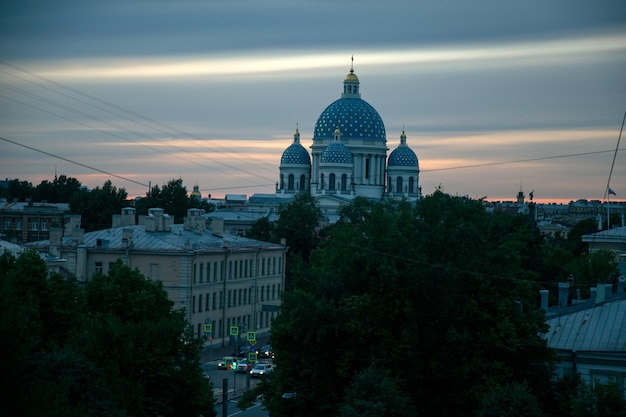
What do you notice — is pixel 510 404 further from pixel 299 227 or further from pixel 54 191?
pixel 54 191

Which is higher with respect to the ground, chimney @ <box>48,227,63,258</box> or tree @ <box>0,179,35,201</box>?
tree @ <box>0,179,35,201</box>

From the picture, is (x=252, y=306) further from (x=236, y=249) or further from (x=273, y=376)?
(x=273, y=376)

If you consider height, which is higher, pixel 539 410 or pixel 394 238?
pixel 394 238

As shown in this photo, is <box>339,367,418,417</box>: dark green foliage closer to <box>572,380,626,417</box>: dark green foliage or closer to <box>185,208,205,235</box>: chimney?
<box>572,380,626,417</box>: dark green foliage

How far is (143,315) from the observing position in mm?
42156

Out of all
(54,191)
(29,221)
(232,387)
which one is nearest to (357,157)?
(54,191)

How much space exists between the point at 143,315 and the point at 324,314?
6.96 meters

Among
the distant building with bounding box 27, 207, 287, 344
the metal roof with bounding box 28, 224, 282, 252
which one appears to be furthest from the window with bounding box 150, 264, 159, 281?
the metal roof with bounding box 28, 224, 282, 252

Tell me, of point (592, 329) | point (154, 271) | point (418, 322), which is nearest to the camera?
point (418, 322)

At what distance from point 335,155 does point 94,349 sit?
12597cm

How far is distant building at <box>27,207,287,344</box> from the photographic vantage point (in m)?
63.9

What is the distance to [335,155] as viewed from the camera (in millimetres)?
160625

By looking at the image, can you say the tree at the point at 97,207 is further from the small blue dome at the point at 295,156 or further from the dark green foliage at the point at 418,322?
the dark green foliage at the point at 418,322

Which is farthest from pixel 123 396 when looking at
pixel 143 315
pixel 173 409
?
pixel 143 315
